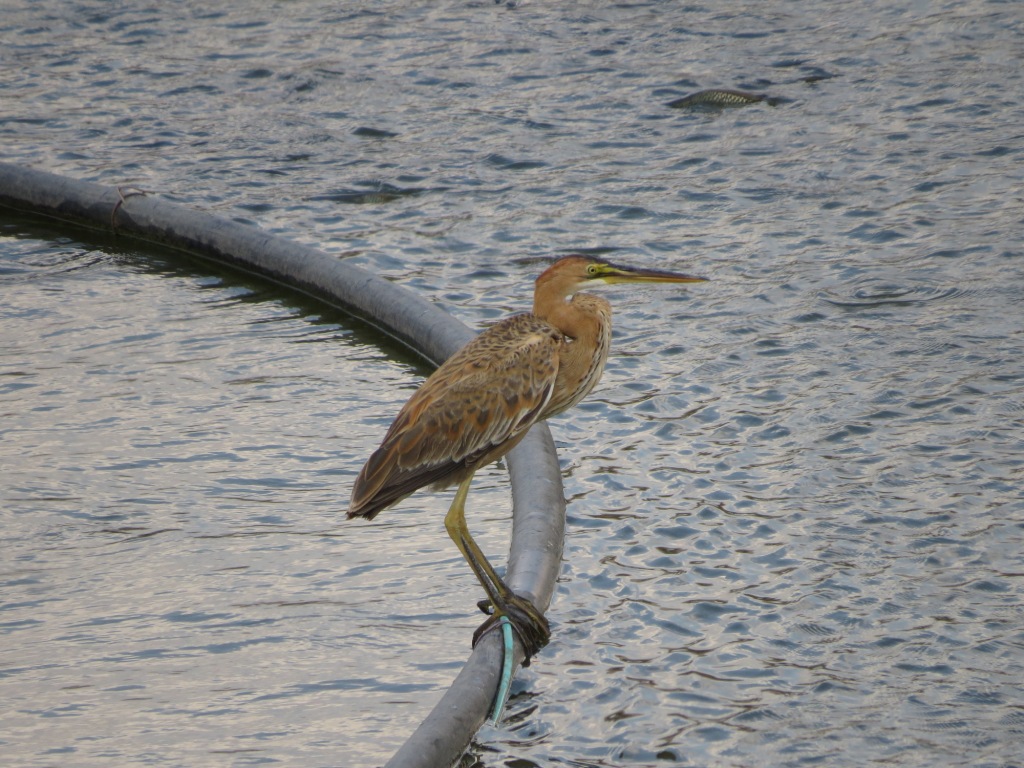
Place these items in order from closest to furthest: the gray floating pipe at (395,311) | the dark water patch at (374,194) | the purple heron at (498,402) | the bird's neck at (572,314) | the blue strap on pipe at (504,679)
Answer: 1. the gray floating pipe at (395,311)
2. the blue strap on pipe at (504,679)
3. the purple heron at (498,402)
4. the bird's neck at (572,314)
5. the dark water patch at (374,194)

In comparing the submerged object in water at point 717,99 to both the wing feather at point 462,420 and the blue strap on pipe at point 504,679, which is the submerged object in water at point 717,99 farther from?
the blue strap on pipe at point 504,679

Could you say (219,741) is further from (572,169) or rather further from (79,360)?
(572,169)

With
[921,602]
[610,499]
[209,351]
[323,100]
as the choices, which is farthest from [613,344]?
[323,100]

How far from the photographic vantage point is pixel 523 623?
477 cm

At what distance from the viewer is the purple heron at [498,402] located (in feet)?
16.2

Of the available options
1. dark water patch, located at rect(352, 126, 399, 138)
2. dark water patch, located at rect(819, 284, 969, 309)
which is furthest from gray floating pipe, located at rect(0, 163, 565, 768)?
dark water patch, located at rect(352, 126, 399, 138)

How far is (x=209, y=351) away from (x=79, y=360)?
68 centimetres

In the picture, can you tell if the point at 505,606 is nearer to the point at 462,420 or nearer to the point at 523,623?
the point at 523,623

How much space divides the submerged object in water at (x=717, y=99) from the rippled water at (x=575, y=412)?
0.39ft

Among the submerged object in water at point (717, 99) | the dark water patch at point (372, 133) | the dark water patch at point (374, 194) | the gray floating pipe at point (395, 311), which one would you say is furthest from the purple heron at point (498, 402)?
the submerged object in water at point (717, 99)

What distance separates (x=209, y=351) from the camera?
747 centimetres

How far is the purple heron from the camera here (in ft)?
16.2

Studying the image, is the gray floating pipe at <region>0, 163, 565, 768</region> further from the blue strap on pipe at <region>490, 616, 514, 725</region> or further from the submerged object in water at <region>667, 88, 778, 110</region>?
the submerged object in water at <region>667, 88, 778, 110</region>

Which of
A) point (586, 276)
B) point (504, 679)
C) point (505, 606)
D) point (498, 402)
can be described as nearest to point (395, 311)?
point (586, 276)
